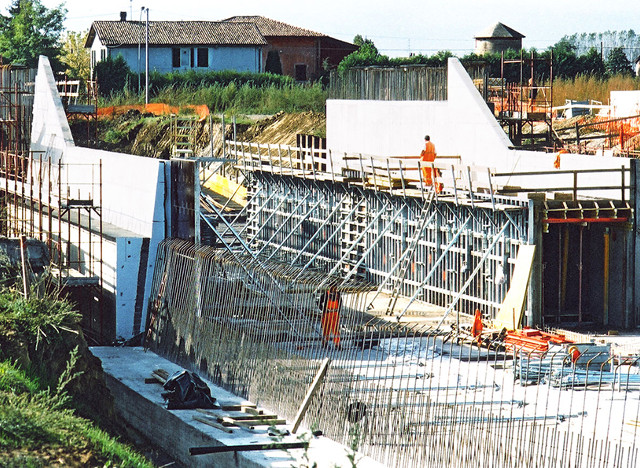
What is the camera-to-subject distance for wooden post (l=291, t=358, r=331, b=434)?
16.8m

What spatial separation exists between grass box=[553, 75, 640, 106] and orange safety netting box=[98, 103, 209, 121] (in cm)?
1646

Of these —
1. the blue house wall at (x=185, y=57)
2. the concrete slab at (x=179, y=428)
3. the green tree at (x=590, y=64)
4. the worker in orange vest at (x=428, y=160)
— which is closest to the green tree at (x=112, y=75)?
the blue house wall at (x=185, y=57)

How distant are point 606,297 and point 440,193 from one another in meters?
4.12

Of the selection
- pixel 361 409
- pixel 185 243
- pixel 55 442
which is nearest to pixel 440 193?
pixel 185 243

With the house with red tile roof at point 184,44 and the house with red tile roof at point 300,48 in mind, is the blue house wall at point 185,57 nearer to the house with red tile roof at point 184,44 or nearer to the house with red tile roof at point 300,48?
the house with red tile roof at point 184,44

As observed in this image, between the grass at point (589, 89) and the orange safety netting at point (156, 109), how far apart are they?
54.0 ft

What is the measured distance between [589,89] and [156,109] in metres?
21.2

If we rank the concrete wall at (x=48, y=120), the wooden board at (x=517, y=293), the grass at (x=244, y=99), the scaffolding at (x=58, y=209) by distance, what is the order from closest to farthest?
the wooden board at (x=517, y=293)
the scaffolding at (x=58, y=209)
the concrete wall at (x=48, y=120)
the grass at (x=244, y=99)

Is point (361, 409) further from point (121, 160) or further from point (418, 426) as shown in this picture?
point (121, 160)

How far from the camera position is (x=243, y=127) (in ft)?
180

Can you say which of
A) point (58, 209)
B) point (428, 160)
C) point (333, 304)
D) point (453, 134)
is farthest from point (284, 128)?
point (333, 304)

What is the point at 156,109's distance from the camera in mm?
60125

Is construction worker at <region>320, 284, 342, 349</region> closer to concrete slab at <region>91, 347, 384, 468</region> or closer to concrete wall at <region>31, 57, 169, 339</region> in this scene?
concrete slab at <region>91, 347, 384, 468</region>

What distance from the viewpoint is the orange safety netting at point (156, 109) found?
58.2 metres
